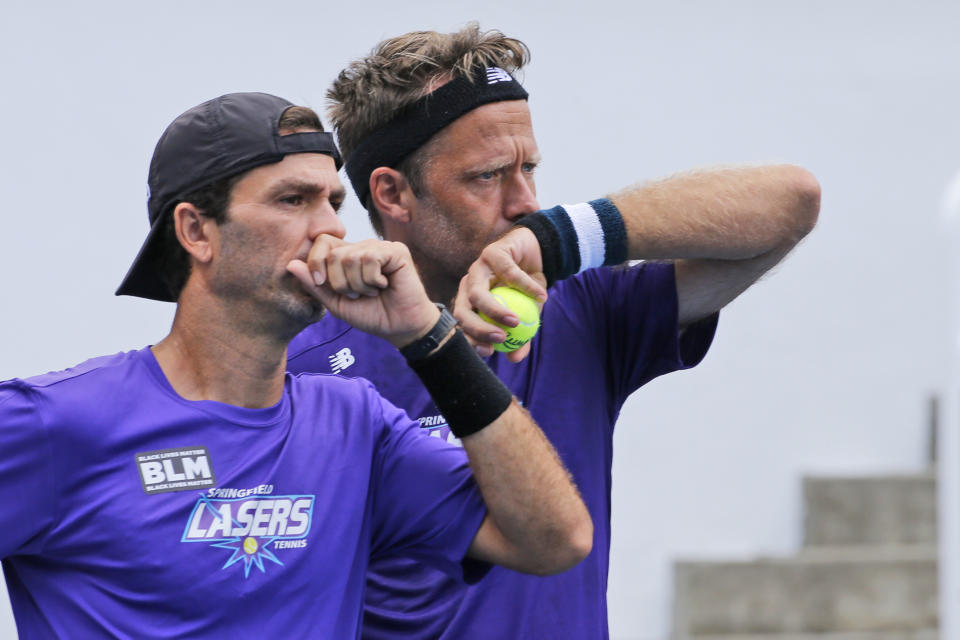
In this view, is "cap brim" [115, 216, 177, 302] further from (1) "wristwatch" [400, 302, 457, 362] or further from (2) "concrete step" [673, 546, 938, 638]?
(2) "concrete step" [673, 546, 938, 638]

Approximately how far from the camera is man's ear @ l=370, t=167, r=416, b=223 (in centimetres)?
255

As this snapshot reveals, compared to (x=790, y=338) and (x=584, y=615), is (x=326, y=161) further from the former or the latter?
(x=790, y=338)

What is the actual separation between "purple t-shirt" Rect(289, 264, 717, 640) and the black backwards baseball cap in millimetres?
516

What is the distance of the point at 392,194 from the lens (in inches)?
102

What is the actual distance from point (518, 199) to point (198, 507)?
89cm

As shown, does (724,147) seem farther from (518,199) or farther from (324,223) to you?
(324,223)

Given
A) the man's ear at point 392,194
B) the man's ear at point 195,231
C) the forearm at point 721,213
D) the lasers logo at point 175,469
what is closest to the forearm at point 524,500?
the lasers logo at point 175,469

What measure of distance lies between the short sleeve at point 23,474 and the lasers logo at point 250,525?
0.18 m

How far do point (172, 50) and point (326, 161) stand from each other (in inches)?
88.4

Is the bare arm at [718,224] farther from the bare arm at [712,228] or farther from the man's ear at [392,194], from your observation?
the man's ear at [392,194]

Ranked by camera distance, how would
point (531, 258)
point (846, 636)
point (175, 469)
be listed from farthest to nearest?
point (846, 636) < point (531, 258) < point (175, 469)

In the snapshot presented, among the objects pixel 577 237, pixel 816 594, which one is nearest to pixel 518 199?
pixel 577 237

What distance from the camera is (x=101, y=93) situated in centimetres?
397

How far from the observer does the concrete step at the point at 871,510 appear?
481 centimetres
